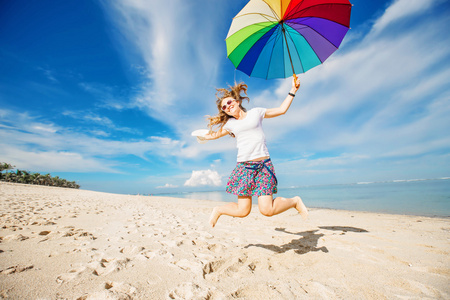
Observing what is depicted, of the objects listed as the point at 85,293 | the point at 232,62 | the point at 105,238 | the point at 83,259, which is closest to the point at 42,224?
the point at 105,238

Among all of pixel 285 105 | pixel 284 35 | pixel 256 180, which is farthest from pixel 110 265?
pixel 284 35

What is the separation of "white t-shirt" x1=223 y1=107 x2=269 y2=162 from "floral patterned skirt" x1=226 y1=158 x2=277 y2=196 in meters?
0.13

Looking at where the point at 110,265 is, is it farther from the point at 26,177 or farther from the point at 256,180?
the point at 26,177

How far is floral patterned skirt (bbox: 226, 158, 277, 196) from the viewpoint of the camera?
272cm

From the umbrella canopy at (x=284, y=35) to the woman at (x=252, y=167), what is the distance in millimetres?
861

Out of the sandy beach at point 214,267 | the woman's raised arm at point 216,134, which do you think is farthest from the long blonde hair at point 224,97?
the sandy beach at point 214,267

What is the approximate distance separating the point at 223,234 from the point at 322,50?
153 inches

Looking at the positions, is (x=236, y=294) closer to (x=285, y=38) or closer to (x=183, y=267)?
A: (x=183, y=267)

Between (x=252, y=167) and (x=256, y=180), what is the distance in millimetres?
194

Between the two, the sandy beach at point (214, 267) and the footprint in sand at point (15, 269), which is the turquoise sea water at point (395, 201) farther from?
the footprint in sand at point (15, 269)

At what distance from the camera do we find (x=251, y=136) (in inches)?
113

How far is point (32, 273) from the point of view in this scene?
179 centimetres

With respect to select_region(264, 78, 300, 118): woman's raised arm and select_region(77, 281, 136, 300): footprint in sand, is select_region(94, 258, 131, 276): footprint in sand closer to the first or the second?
select_region(77, 281, 136, 300): footprint in sand

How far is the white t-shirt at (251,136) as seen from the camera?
9.25 ft
